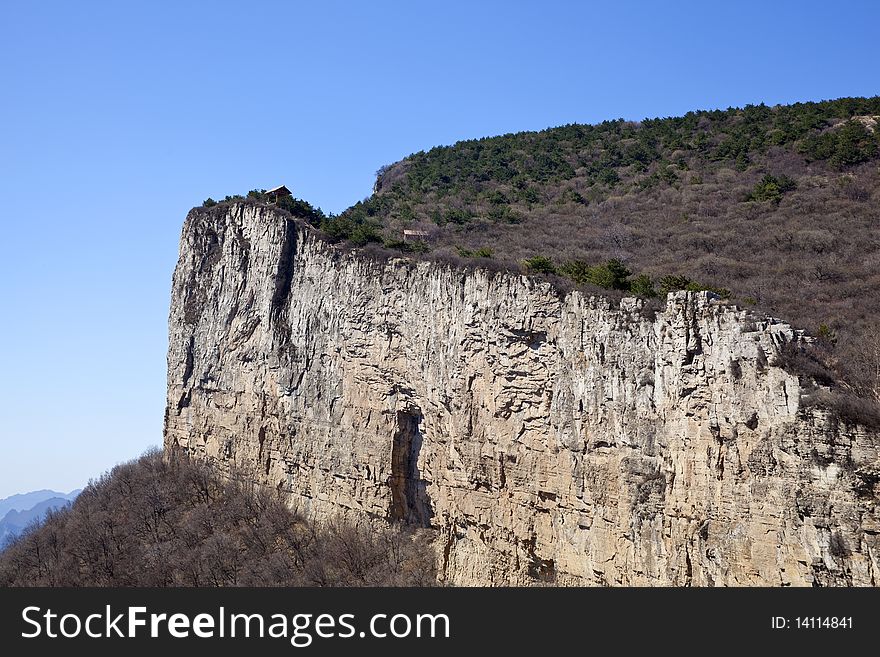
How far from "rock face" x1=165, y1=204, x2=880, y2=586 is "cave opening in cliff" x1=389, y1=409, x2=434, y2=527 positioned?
0.22 feet

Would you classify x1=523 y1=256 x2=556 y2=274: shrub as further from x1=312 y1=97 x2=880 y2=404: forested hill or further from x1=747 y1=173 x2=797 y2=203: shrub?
x1=747 y1=173 x2=797 y2=203: shrub

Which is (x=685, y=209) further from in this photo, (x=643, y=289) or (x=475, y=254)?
(x=643, y=289)

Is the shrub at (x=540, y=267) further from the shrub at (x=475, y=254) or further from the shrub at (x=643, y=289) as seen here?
the shrub at (x=475, y=254)

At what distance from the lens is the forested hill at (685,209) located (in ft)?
81.5

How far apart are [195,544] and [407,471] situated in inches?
404

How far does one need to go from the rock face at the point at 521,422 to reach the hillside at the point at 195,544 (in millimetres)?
935

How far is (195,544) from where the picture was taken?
32.1 meters

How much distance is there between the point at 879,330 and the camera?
20.1m

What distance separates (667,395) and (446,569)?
10.0 m

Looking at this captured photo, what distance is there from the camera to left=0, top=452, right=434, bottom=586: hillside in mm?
26953

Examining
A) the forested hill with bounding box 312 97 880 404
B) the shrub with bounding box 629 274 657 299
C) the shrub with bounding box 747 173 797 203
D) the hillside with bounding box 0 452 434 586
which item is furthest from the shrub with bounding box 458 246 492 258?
the shrub with bounding box 747 173 797 203

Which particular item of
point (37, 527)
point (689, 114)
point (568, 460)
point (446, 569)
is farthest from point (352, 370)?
point (689, 114)

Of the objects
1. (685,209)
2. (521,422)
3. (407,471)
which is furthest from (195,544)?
(685,209)

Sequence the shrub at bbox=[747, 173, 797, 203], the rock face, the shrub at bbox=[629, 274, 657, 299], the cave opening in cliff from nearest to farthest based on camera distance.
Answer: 1. the rock face
2. the shrub at bbox=[629, 274, 657, 299]
3. the cave opening in cliff
4. the shrub at bbox=[747, 173, 797, 203]
